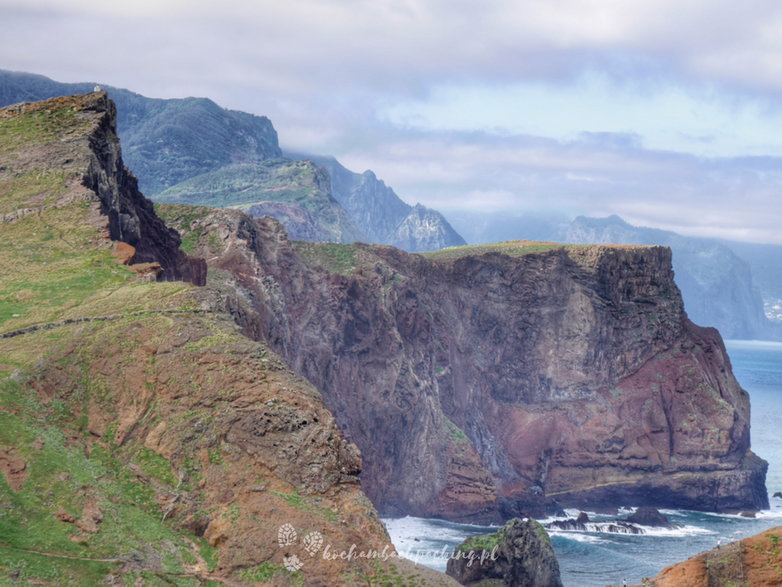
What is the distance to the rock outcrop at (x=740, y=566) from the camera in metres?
29.8

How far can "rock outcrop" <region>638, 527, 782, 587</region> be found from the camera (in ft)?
97.9

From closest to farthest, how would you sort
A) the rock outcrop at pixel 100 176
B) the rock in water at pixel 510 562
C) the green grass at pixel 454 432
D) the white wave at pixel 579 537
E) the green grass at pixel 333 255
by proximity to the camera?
the rock outcrop at pixel 100 176 < the rock in water at pixel 510 562 < the white wave at pixel 579 537 < the green grass at pixel 454 432 < the green grass at pixel 333 255

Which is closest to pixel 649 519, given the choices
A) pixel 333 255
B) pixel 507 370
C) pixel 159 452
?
pixel 507 370

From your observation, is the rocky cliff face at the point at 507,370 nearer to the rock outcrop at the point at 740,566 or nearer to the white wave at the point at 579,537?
the white wave at the point at 579,537

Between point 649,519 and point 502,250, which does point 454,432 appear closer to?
point 649,519

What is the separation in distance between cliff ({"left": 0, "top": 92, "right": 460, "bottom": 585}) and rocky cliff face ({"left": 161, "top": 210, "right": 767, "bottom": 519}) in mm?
51371

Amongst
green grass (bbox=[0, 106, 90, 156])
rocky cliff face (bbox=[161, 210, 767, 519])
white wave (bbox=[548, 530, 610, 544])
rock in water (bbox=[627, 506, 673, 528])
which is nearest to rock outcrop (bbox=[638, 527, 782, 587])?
green grass (bbox=[0, 106, 90, 156])

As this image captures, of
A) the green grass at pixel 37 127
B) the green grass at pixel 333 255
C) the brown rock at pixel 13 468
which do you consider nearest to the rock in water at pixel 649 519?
the green grass at pixel 333 255

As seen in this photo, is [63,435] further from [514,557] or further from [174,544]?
[514,557]

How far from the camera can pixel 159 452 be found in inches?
1575

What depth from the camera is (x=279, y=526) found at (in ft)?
116

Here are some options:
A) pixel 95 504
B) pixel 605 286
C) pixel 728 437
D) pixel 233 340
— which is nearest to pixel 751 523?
pixel 728 437

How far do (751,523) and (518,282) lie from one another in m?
47.8

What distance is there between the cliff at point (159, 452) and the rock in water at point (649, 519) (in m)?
→ 84.8
